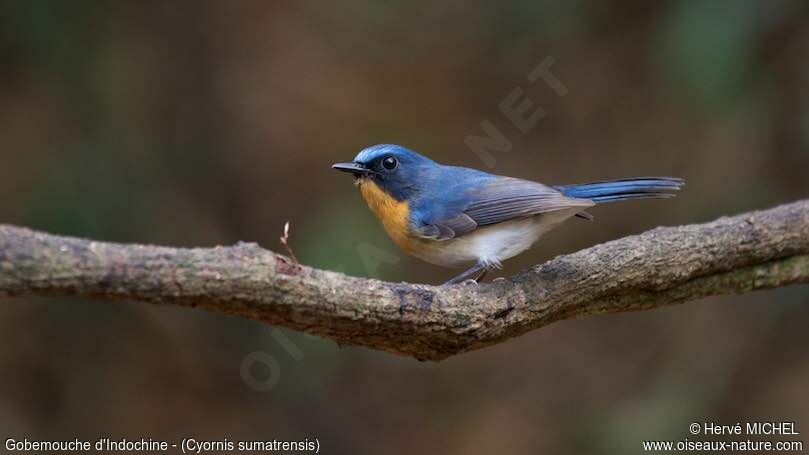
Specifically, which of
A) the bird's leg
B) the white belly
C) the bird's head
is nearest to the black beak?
the bird's head

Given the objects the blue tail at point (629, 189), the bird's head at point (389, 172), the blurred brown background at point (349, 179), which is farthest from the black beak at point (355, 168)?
the blurred brown background at point (349, 179)

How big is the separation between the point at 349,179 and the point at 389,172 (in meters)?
2.79

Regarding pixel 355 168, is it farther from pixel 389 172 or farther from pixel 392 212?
pixel 392 212

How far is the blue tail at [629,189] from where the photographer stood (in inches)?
153

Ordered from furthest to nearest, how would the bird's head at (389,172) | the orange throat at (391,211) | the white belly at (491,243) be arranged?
the bird's head at (389,172)
the orange throat at (391,211)
the white belly at (491,243)

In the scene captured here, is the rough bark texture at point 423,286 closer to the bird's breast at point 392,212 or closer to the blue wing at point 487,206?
the blue wing at point 487,206

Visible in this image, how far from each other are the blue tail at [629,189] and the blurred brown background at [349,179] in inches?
76.3

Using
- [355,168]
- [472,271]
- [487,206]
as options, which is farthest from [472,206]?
[355,168]

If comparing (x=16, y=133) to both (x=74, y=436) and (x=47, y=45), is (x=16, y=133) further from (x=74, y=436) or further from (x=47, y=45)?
(x=74, y=436)

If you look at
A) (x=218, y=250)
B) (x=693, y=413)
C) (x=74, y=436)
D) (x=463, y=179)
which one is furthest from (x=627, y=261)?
(x=74, y=436)

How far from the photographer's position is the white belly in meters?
3.99

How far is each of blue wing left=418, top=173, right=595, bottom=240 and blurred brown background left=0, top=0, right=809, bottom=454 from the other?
5.57 ft

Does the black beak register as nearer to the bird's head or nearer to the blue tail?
the bird's head

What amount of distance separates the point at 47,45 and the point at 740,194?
17.2 feet
